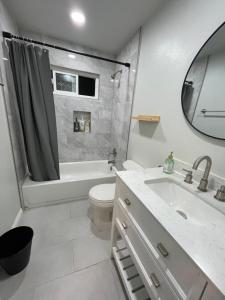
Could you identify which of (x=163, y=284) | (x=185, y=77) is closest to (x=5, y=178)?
(x=163, y=284)

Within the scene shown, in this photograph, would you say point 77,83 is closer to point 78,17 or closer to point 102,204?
point 78,17

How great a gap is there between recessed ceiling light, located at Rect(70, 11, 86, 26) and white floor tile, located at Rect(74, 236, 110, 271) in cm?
251

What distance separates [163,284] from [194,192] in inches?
21.0

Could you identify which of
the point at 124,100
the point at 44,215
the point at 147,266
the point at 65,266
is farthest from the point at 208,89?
the point at 44,215

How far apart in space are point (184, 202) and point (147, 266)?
1.51 ft

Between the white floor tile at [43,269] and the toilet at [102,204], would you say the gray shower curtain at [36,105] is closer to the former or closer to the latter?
the toilet at [102,204]

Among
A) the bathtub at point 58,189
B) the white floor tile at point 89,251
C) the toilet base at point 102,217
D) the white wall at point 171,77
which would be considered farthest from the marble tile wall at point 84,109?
the white floor tile at point 89,251

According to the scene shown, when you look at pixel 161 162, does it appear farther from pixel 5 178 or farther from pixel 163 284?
pixel 5 178

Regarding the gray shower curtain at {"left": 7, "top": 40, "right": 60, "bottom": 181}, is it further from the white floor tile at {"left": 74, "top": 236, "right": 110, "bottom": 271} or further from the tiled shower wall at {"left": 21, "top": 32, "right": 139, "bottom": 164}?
the white floor tile at {"left": 74, "top": 236, "right": 110, "bottom": 271}

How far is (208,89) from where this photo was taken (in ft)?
3.14

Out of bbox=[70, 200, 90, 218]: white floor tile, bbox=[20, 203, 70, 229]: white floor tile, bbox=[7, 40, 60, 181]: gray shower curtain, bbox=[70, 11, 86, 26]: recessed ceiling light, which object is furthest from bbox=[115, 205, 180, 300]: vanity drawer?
bbox=[70, 11, 86, 26]: recessed ceiling light

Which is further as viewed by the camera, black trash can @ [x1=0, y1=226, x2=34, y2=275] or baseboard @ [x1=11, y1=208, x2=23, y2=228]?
baseboard @ [x1=11, y1=208, x2=23, y2=228]

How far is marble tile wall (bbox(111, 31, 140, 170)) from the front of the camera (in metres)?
1.85

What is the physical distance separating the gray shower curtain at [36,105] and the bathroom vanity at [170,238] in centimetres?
130
